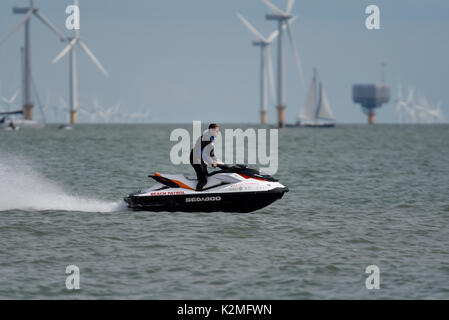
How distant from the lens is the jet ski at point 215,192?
20094mm

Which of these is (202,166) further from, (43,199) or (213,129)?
(43,199)

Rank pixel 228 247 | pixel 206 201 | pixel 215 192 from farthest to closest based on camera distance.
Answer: pixel 206 201 → pixel 215 192 → pixel 228 247

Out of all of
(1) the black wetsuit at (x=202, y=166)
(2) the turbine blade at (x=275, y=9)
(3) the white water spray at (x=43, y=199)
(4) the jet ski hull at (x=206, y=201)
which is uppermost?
(2) the turbine blade at (x=275, y=9)

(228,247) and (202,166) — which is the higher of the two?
(202,166)

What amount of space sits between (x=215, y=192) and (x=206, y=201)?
1.22 ft

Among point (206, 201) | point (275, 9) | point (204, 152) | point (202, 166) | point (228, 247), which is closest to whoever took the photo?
point (228, 247)

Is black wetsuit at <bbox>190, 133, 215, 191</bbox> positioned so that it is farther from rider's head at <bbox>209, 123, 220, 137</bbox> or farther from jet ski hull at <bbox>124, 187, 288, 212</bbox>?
jet ski hull at <bbox>124, 187, 288, 212</bbox>

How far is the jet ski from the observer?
20094mm

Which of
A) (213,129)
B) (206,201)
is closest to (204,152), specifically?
(213,129)

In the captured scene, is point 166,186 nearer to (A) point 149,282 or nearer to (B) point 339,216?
(B) point 339,216

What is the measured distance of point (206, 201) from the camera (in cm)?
2031

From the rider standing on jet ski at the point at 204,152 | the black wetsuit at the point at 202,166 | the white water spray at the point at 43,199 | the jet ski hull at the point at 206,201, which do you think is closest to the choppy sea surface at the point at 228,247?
the white water spray at the point at 43,199

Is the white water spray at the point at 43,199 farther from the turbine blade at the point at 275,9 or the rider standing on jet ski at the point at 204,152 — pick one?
the turbine blade at the point at 275,9

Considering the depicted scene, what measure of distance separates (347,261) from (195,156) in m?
5.65
